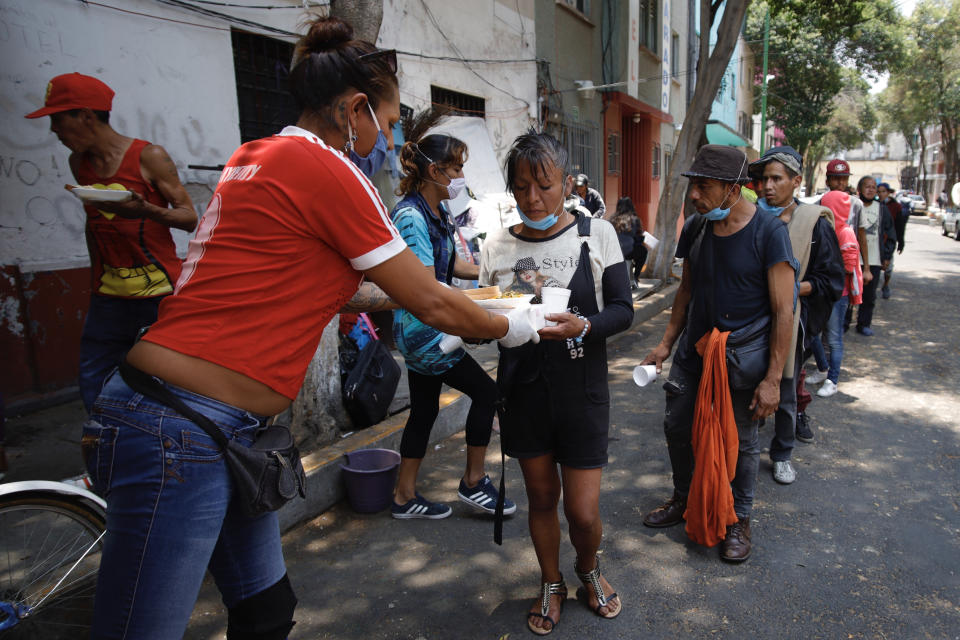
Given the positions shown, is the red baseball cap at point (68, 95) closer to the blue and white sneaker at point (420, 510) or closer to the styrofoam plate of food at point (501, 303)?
the styrofoam plate of food at point (501, 303)

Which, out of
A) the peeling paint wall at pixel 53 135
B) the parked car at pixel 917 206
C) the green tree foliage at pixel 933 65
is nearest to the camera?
the peeling paint wall at pixel 53 135

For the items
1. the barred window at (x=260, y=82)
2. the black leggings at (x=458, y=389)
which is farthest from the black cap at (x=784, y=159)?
the barred window at (x=260, y=82)

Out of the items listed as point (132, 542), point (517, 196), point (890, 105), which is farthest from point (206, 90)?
point (890, 105)

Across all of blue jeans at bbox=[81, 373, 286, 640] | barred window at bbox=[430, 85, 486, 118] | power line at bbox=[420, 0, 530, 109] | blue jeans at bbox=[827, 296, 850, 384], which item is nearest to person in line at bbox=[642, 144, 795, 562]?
blue jeans at bbox=[81, 373, 286, 640]

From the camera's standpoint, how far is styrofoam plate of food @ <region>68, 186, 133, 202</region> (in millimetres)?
2648

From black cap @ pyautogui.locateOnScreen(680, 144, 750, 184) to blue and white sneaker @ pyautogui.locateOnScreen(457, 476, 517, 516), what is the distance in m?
1.95

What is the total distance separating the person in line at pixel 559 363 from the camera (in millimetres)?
2445

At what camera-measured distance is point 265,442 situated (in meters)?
1.61

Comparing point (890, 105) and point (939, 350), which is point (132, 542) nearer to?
point (939, 350)

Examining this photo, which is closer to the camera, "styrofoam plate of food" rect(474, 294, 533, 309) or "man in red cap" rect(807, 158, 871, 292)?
"styrofoam plate of food" rect(474, 294, 533, 309)

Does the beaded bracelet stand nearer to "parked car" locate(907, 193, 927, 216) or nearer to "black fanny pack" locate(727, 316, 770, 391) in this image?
"black fanny pack" locate(727, 316, 770, 391)

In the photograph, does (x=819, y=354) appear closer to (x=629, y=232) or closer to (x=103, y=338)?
(x=629, y=232)

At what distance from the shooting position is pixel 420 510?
11.6ft

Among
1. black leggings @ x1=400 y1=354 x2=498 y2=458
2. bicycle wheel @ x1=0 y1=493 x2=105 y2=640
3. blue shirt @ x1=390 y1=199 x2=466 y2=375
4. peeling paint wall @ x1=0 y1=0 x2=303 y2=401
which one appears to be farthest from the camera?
peeling paint wall @ x1=0 y1=0 x2=303 y2=401
